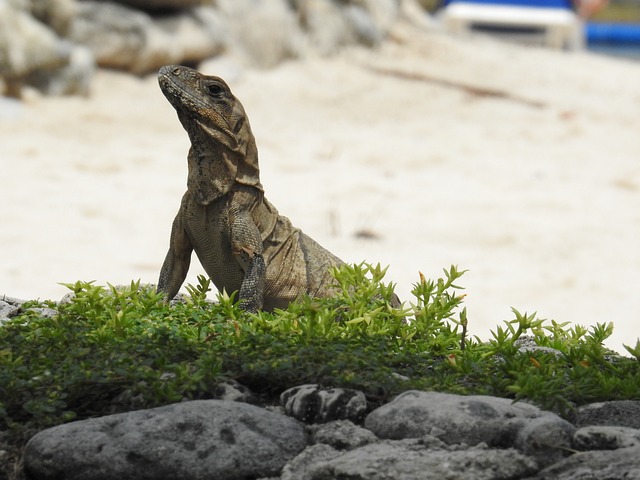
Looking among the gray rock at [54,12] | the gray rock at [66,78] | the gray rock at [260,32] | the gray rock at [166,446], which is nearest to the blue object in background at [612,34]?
the gray rock at [260,32]

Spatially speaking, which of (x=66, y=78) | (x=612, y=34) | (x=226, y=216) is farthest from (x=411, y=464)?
(x=612, y=34)

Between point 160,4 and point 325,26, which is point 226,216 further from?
point 325,26

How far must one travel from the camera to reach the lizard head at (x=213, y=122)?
167 inches

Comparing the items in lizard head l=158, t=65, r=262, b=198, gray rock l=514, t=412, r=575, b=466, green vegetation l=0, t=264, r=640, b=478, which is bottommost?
gray rock l=514, t=412, r=575, b=466

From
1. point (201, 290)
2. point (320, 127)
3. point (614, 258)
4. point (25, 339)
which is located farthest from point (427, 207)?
point (25, 339)

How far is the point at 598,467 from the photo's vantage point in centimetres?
294

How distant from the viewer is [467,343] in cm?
400

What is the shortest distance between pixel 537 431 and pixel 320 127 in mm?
10900

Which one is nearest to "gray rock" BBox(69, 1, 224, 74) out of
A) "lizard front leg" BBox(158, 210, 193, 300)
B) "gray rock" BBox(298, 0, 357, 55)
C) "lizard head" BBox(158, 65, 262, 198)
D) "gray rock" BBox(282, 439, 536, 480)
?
"gray rock" BBox(298, 0, 357, 55)

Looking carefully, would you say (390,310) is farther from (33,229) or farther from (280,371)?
(33,229)

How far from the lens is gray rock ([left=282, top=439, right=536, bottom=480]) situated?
2.93 m

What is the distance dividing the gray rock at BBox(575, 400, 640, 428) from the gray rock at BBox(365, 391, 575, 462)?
0.16 meters

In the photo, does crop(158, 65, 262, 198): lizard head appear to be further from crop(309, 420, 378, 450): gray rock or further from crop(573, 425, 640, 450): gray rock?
crop(573, 425, 640, 450): gray rock

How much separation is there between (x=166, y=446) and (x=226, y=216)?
1.48 metres
